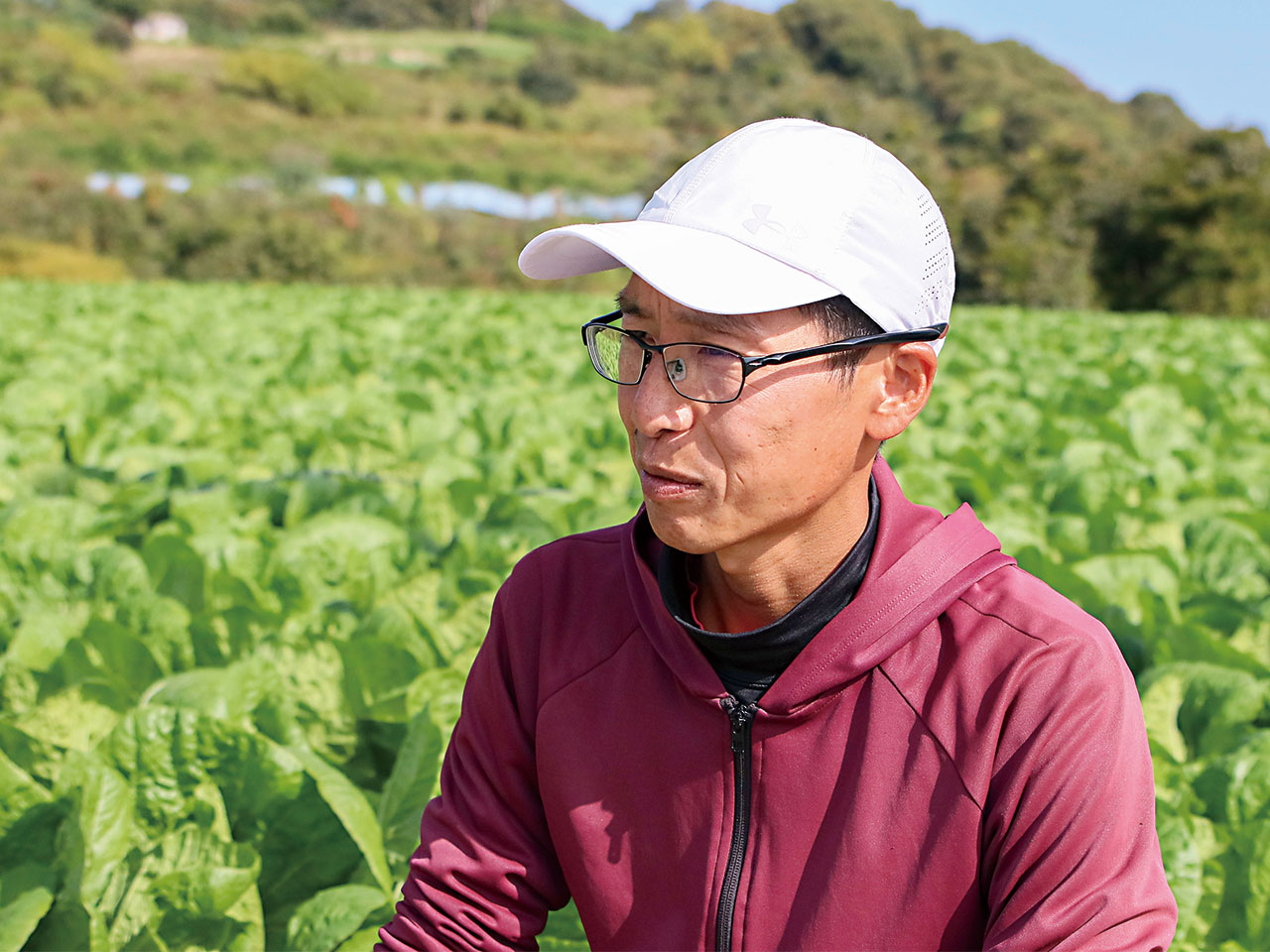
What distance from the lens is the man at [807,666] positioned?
4.56 feet

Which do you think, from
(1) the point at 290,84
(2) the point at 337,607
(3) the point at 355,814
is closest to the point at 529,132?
(1) the point at 290,84

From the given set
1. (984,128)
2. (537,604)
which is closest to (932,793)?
(537,604)

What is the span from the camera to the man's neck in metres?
1.61

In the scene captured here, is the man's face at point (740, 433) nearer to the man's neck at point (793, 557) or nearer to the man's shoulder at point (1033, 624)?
the man's neck at point (793, 557)

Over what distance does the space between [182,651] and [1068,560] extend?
102 inches

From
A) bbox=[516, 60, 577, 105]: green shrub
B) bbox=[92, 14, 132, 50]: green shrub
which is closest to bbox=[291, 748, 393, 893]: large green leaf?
bbox=[516, 60, 577, 105]: green shrub

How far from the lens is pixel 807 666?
4.92ft

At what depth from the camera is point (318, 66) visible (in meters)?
80.8

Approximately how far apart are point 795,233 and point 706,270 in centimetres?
12

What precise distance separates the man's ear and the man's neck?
3.8 inches

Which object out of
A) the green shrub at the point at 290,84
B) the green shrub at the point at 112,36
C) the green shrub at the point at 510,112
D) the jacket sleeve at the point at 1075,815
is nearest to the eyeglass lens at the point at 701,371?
the jacket sleeve at the point at 1075,815

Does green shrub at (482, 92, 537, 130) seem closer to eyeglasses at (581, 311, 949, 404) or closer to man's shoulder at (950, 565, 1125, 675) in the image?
eyeglasses at (581, 311, 949, 404)

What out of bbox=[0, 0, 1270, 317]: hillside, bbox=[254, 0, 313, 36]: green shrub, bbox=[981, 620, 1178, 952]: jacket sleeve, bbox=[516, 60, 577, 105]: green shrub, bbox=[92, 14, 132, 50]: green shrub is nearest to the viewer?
bbox=[981, 620, 1178, 952]: jacket sleeve

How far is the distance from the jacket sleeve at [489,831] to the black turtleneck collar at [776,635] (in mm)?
286
